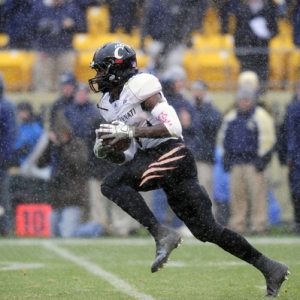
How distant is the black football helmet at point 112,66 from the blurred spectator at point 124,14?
5.38m

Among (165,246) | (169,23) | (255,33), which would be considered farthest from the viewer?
(169,23)

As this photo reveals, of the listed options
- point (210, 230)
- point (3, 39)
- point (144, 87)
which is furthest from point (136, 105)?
point (3, 39)

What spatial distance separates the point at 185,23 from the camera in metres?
10.1

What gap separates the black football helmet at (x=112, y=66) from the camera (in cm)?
501

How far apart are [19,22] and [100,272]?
4825 mm

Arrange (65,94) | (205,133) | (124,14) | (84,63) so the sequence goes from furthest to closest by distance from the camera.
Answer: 1. (124,14)
2. (84,63)
3. (205,133)
4. (65,94)

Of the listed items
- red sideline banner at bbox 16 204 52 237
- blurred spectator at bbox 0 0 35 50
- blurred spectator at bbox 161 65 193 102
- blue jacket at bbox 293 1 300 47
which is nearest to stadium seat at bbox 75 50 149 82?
blurred spectator at bbox 0 0 35 50

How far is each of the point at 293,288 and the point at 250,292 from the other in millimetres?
335

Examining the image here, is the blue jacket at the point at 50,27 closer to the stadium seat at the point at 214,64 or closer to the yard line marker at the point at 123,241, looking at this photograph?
the stadium seat at the point at 214,64

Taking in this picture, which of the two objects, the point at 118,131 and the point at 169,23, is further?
the point at 169,23

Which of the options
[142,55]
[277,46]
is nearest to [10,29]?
[142,55]

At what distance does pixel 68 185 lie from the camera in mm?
8859

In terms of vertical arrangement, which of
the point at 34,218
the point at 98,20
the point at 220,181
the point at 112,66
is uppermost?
the point at 98,20

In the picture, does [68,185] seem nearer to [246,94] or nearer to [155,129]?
[246,94]
